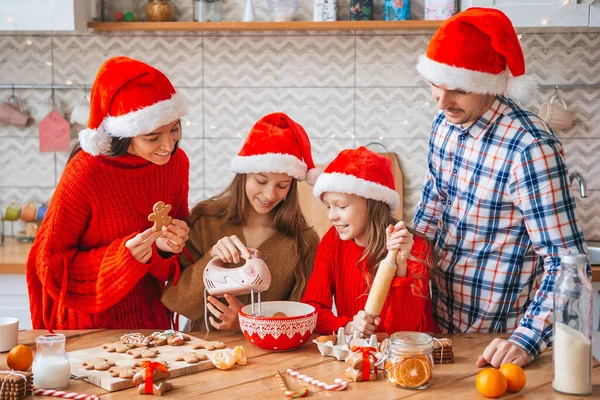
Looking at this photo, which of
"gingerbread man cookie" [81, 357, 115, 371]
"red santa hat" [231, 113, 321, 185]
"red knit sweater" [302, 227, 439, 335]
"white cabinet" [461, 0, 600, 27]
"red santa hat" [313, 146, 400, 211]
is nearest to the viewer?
"gingerbread man cookie" [81, 357, 115, 371]

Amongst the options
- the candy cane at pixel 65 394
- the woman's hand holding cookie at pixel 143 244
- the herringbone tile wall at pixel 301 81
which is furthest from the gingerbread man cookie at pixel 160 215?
the herringbone tile wall at pixel 301 81

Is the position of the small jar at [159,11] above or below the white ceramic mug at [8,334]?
above

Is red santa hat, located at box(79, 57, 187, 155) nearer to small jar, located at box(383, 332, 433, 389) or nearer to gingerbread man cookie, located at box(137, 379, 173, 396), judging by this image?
gingerbread man cookie, located at box(137, 379, 173, 396)

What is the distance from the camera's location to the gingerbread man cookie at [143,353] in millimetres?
1539

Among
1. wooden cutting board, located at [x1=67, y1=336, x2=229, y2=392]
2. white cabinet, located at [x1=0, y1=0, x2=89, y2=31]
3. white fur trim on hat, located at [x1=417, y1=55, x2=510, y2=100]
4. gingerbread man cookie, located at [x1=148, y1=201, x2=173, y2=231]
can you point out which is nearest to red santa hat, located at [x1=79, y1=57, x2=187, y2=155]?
gingerbread man cookie, located at [x1=148, y1=201, x2=173, y2=231]

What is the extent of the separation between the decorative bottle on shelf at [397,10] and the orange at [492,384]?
6.40 ft

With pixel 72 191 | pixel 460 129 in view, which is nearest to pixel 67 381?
pixel 72 191

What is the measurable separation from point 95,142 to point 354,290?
2.54 feet

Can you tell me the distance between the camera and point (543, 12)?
2748 mm

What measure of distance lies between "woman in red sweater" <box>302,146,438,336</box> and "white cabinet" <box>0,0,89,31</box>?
150 cm

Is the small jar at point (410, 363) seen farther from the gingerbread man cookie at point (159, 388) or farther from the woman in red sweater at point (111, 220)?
the woman in red sweater at point (111, 220)

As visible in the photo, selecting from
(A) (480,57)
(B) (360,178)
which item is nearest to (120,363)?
(B) (360,178)

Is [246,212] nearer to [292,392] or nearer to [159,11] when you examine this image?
[292,392]

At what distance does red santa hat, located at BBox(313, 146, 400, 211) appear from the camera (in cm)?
189
